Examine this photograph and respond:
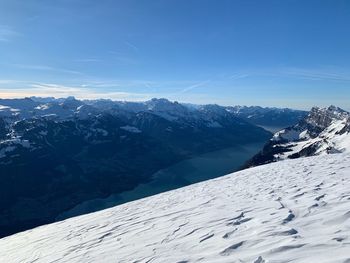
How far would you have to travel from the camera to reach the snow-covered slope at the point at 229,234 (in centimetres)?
739

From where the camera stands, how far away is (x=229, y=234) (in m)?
9.53

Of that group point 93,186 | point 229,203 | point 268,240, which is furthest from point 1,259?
point 93,186

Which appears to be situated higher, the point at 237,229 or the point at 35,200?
the point at 237,229

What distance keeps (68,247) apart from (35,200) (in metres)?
168

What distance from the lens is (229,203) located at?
593 inches

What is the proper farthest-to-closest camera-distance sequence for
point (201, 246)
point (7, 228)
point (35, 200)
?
point (35, 200) < point (7, 228) < point (201, 246)

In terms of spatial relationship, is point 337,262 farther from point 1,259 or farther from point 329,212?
point 1,259

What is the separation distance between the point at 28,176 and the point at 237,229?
196 meters

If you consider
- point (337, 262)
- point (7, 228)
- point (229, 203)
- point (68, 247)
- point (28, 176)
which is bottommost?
point (7, 228)

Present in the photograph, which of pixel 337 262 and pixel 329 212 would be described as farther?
pixel 329 212

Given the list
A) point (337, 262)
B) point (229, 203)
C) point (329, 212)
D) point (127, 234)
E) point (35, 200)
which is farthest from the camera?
point (35, 200)

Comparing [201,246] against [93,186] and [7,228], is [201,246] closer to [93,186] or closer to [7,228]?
[7,228]

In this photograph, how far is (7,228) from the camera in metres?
134

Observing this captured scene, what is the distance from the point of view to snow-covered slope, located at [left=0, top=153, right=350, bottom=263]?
7.39 metres
